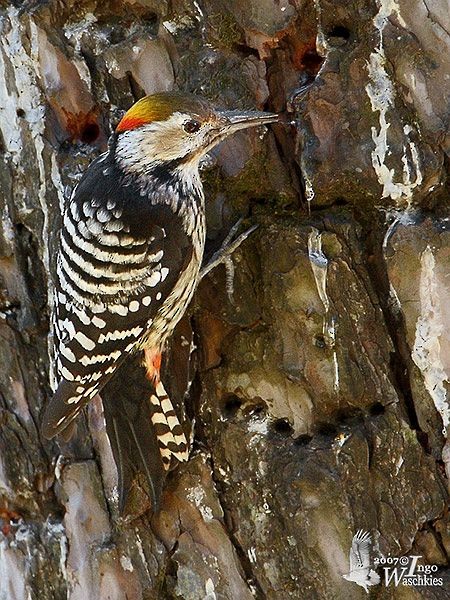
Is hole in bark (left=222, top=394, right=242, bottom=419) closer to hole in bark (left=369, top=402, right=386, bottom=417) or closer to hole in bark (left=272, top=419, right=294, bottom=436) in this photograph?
hole in bark (left=272, top=419, right=294, bottom=436)

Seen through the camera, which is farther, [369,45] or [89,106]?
[89,106]

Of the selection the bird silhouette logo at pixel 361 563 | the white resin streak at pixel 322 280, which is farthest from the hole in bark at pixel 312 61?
the bird silhouette logo at pixel 361 563

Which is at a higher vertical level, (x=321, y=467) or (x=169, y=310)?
(x=169, y=310)

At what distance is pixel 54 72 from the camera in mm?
3006

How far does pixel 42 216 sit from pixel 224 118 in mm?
833

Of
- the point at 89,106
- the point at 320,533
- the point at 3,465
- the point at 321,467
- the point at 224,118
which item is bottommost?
the point at 320,533

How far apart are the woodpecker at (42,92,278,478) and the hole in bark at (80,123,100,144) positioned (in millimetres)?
116

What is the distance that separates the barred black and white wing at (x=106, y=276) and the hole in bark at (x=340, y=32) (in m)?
0.78

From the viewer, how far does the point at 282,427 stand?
2820mm

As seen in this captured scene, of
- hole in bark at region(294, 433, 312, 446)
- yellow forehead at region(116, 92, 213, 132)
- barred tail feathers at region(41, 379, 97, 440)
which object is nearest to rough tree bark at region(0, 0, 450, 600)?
hole in bark at region(294, 433, 312, 446)

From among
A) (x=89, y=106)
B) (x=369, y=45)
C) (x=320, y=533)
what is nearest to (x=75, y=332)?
(x=89, y=106)

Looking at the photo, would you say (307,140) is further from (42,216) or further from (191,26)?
(42,216)

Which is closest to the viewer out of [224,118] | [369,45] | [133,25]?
[369,45]

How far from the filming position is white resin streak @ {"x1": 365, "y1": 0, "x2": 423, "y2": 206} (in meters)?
2.52
